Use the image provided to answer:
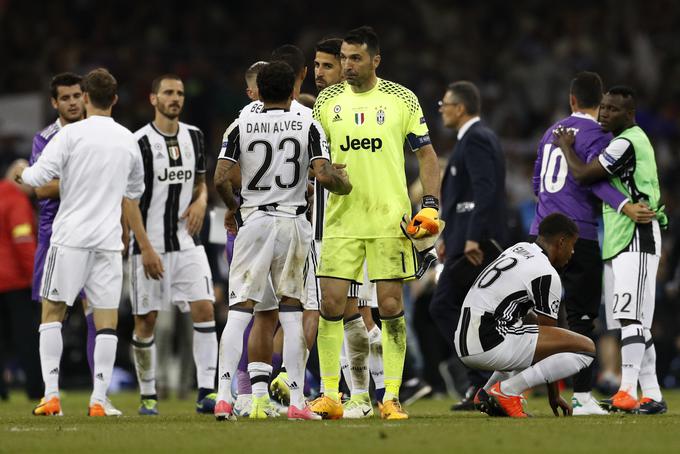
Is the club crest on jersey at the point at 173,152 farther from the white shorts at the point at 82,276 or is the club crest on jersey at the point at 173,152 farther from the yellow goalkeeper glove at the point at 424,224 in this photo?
the yellow goalkeeper glove at the point at 424,224

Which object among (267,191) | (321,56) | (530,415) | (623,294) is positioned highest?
(321,56)

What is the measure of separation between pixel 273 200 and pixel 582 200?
2.80 metres

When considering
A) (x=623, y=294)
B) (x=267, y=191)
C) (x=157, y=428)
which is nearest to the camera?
(x=157, y=428)

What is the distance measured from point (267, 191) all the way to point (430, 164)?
1164 millimetres

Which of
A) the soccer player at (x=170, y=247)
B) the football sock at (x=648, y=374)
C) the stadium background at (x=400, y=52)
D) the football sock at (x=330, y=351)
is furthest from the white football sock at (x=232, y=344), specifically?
the stadium background at (x=400, y=52)

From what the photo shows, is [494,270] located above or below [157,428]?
above

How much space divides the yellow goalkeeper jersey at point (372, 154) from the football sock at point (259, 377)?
1029 millimetres

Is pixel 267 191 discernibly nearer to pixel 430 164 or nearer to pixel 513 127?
pixel 430 164

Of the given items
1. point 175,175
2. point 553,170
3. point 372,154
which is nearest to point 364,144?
point 372,154

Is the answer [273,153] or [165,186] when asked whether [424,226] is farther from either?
[165,186]

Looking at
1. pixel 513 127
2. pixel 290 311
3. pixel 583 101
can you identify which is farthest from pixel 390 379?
pixel 513 127

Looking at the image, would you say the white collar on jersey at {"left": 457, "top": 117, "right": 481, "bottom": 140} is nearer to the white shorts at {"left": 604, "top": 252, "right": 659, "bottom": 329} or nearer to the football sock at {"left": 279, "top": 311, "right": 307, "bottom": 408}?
the white shorts at {"left": 604, "top": 252, "right": 659, "bottom": 329}

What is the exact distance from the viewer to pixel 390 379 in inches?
373

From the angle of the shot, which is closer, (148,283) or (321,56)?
(321,56)
